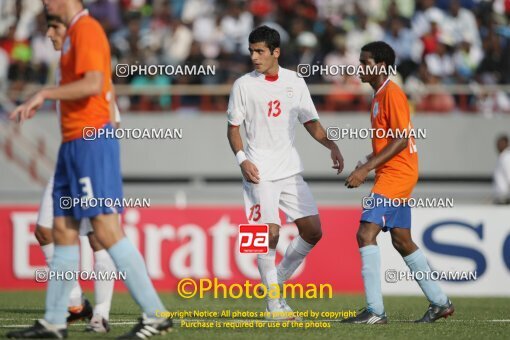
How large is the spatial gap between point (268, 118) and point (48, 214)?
7.69 feet

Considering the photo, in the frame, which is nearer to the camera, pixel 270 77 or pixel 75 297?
pixel 75 297

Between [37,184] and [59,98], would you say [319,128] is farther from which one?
[37,184]

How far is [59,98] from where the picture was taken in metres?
7.76

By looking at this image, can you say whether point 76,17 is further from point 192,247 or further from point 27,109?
point 192,247

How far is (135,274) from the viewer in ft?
26.3

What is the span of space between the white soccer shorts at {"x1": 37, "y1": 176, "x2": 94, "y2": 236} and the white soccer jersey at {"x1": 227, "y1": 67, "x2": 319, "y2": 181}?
1.96 m

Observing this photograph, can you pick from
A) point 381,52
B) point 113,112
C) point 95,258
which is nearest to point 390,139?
point 381,52

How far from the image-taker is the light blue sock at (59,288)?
8148mm

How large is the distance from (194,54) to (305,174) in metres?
3.18

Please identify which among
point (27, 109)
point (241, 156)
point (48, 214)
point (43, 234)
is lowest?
point (43, 234)

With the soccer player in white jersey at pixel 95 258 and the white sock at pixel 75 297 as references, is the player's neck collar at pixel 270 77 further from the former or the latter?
the white sock at pixel 75 297

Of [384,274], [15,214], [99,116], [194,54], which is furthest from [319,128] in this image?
[194,54]

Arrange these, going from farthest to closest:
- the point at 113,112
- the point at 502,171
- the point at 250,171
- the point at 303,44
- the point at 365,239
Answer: the point at 303,44, the point at 502,171, the point at 250,171, the point at 365,239, the point at 113,112

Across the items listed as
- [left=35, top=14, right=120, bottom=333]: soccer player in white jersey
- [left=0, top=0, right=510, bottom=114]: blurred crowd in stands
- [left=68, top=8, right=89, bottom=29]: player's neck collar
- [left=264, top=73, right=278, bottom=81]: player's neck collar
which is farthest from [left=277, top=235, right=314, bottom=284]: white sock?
[left=0, top=0, right=510, bottom=114]: blurred crowd in stands
